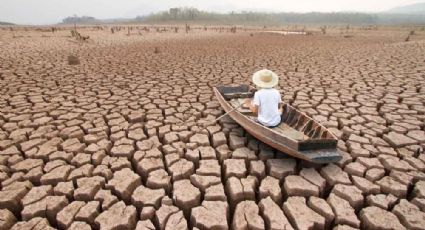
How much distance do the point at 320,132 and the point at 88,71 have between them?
21.8 feet

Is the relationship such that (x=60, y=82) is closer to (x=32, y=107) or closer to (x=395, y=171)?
(x=32, y=107)

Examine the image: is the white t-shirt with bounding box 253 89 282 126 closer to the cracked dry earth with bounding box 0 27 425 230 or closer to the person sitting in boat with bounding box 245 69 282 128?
the person sitting in boat with bounding box 245 69 282 128

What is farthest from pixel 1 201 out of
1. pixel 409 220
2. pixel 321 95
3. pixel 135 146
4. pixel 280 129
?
pixel 321 95

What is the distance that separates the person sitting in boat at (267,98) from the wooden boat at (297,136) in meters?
0.14

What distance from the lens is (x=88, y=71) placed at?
7641 mm

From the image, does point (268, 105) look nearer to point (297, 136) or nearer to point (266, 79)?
point (266, 79)

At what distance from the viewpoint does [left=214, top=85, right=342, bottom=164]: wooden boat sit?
9.08 ft

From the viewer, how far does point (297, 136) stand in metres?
3.33

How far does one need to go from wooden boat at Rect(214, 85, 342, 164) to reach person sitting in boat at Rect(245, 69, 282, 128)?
0.47 ft

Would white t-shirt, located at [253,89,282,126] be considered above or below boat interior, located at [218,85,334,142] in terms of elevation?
above

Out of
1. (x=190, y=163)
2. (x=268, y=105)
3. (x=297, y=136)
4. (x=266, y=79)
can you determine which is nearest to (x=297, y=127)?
(x=297, y=136)

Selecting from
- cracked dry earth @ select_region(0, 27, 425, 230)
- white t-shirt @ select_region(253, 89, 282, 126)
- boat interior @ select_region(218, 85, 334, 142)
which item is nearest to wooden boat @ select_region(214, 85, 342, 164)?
boat interior @ select_region(218, 85, 334, 142)

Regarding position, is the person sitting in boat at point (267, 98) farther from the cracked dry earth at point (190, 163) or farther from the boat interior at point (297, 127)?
the cracked dry earth at point (190, 163)

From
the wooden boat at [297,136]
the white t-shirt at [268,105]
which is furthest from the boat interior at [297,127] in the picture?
the white t-shirt at [268,105]
